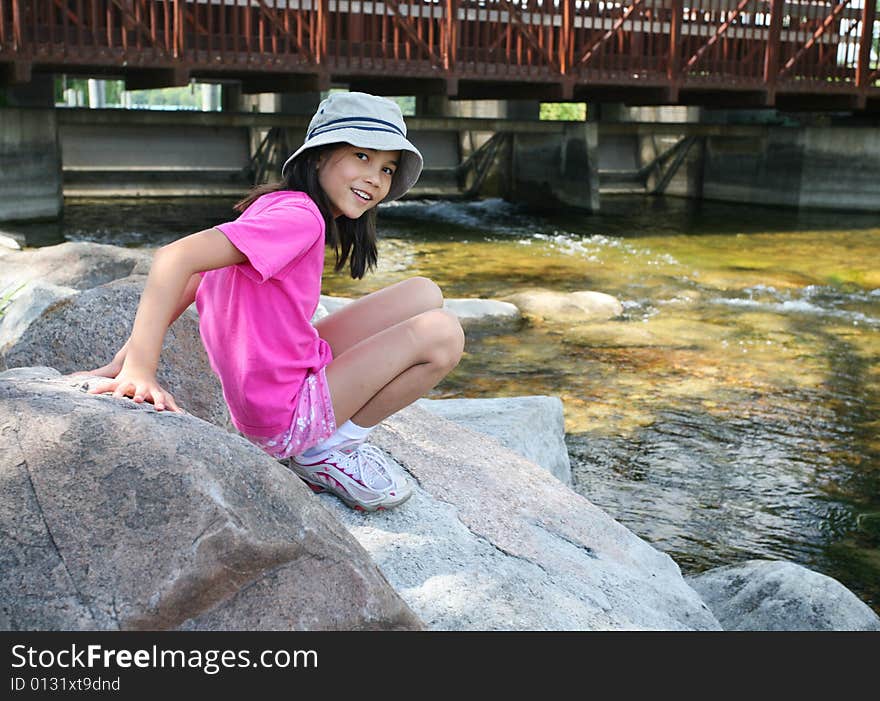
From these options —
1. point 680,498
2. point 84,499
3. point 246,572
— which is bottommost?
point 680,498

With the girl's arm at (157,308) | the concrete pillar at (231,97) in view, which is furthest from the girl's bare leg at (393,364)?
the concrete pillar at (231,97)

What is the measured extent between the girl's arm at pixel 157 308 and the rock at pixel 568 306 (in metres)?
6.26

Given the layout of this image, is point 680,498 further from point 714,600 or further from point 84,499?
point 84,499

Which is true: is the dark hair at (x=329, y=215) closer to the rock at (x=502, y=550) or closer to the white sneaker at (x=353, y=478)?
the white sneaker at (x=353, y=478)

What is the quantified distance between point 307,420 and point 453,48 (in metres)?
11.6

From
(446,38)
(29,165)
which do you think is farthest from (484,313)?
(29,165)

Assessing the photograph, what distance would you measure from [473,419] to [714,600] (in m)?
1.20

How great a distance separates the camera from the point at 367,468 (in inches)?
109

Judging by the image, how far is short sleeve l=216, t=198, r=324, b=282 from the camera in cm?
231

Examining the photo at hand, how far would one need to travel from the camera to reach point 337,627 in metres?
1.89

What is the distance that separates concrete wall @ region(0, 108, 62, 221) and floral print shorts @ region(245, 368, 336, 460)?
11423mm

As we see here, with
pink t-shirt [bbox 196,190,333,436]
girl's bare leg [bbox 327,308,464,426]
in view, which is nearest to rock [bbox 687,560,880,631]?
girl's bare leg [bbox 327,308,464,426]

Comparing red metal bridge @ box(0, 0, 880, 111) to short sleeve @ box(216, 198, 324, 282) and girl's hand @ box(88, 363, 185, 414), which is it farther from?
girl's hand @ box(88, 363, 185, 414)

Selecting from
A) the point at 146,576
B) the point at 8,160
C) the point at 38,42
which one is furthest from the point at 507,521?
the point at 8,160
